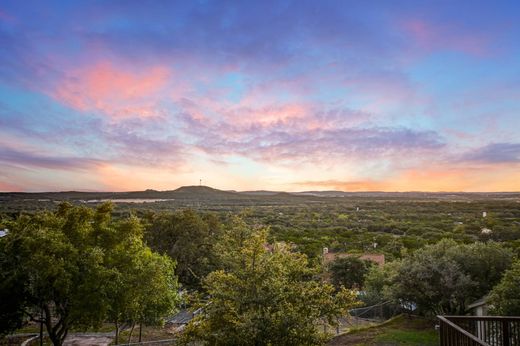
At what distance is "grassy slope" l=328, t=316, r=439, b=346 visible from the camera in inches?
842

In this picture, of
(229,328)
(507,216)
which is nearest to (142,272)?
(229,328)

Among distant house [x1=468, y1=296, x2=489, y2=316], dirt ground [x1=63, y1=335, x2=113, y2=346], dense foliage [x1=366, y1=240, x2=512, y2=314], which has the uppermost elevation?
dense foliage [x1=366, y1=240, x2=512, y2=314]

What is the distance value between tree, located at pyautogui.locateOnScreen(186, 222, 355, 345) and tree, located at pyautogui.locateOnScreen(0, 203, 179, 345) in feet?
22.1

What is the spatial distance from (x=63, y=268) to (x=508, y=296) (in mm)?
18857

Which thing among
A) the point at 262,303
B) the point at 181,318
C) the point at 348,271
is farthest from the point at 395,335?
the point at 348,271

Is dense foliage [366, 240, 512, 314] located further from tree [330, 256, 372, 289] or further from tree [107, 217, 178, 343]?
tree [330, 256, 372, 289]

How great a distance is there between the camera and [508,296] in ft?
58.5

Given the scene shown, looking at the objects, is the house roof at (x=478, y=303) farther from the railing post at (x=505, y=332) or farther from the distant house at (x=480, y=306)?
the railing post at (x=505, y=332)

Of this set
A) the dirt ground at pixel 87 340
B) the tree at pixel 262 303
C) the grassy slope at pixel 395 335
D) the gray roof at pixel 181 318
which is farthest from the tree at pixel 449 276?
the dirt ground at pixel 87 340

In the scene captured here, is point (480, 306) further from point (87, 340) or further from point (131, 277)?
point (87, 340)

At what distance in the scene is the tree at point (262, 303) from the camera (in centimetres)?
1070

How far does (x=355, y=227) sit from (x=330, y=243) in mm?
29748

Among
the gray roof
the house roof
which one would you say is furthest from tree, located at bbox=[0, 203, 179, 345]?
the house roof

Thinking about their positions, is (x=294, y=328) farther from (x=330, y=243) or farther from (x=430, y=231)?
(x=430, y=231)
